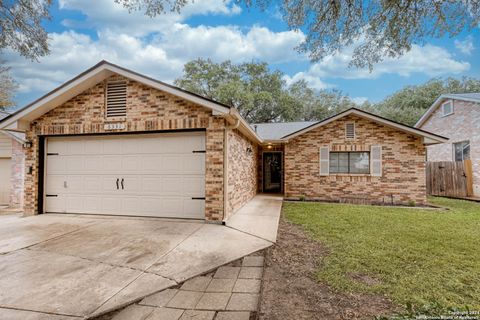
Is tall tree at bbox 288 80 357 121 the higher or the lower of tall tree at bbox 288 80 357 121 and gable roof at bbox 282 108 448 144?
the higher

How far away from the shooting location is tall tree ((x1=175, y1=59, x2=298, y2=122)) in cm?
2581

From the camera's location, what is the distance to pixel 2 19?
13.2 feet

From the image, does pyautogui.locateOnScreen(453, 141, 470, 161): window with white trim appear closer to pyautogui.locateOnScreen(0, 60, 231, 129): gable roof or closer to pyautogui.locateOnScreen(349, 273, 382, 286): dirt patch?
pyautogui.locateOnScreen(349, 273, 382, 286): dirt patch

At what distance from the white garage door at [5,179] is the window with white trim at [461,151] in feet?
67.6

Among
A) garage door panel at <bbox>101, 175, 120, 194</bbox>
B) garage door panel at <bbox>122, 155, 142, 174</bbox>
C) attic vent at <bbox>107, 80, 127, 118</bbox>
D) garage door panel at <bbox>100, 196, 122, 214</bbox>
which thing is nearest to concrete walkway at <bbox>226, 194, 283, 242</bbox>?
garage door panel at <bbox>122, 155, 142, 174</bbox>

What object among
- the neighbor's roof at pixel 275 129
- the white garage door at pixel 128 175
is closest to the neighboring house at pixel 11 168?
the white garage door at pixel 128 175

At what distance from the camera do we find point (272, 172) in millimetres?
13391

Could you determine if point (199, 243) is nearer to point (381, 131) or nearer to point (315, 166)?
point (315, 166)

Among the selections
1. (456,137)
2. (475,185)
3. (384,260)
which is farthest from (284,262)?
(456,137)

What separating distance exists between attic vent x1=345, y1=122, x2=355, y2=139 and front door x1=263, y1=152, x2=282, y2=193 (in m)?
4.08

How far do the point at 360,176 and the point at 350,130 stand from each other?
6.53ft

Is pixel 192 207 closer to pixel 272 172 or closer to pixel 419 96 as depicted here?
pixel 272 172

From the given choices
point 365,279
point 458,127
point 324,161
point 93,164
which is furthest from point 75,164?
point 458,127

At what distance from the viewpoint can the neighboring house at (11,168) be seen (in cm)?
834
